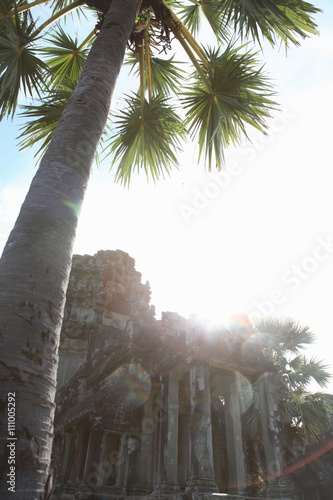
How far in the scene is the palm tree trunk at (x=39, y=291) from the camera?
1.45 m

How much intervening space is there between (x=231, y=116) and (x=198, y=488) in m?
6.59

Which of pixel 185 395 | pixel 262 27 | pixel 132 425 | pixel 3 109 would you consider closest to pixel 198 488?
pixel 132 425

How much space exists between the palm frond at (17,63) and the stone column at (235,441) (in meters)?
7.62

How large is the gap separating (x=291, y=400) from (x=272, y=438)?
4.23 metres

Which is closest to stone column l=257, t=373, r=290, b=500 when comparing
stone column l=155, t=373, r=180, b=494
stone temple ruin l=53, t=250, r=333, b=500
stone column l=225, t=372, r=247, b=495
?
stone temple ruin l=53, t=250, r=333, b=500

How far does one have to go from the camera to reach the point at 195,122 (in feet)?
20.8

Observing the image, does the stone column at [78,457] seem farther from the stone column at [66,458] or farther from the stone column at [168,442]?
the stone column at [168,442]

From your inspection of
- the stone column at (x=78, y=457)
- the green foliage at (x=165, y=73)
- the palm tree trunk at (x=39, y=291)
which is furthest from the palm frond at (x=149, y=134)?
the stone column at (x=78, y=457)

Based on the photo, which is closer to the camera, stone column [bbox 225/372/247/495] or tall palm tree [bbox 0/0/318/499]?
tall palm tree [bbox 0/0/318/499]

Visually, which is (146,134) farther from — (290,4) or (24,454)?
(24,454)

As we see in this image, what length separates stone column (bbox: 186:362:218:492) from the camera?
18.2 ft

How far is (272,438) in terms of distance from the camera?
267 inches

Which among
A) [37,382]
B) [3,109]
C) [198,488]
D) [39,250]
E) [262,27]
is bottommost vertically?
[198,488]

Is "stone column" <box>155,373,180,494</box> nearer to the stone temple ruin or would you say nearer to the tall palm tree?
the stone temple ruin
